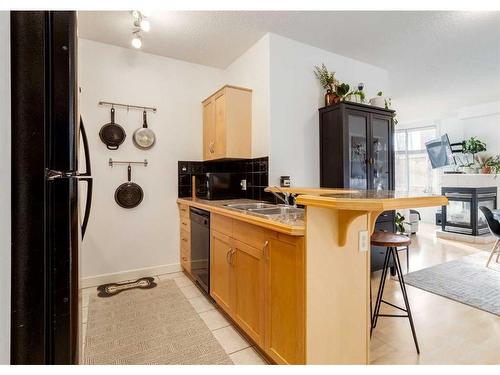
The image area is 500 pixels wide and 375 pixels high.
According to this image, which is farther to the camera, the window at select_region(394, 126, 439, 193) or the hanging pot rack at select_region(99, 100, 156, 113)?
the window at select_region(394, 126, 439, 193)

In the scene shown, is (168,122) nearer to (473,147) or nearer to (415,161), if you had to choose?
(473,147)

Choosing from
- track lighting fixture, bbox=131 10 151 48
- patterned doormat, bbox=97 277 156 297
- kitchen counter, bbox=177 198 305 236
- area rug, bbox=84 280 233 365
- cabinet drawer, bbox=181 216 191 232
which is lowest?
area rug, bbox=84 280 233 365

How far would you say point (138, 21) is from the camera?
253cm

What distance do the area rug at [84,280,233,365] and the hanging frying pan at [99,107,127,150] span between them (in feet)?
5.24

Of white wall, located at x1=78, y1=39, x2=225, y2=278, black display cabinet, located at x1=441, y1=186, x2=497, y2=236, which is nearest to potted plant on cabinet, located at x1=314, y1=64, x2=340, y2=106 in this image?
white wall, located at x1=78, y1=39, x2=225, y2=278

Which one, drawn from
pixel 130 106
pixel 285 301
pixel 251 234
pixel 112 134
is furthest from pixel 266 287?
pixel 130 106

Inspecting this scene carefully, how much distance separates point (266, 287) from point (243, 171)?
1.81 meters

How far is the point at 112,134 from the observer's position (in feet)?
9.76

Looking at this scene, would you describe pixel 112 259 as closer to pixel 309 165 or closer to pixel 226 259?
pixel 226 259

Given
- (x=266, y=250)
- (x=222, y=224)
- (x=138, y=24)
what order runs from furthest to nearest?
(x=138, y=24)
(x=222, y=224)
(x=266, y=250)

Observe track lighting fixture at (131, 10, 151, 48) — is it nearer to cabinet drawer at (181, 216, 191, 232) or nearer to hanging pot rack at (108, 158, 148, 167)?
hanging pot rack at (108, 158, 148, 167)

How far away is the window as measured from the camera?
6.61 m
